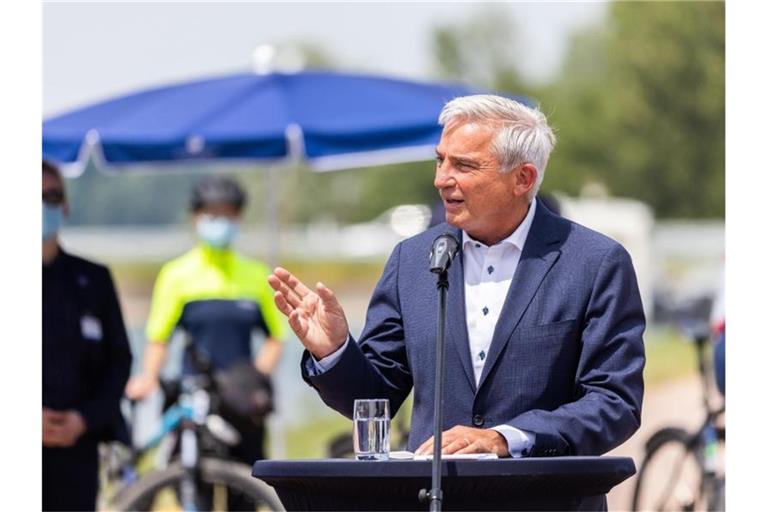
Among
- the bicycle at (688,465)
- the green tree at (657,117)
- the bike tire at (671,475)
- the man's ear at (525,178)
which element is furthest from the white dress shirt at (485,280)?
the green tree at (657,117)

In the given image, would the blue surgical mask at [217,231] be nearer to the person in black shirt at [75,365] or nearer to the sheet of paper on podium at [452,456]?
the person in black shirt at [75,365]

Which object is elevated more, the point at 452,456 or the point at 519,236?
the point at 519,236

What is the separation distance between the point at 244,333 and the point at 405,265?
5.00 meters

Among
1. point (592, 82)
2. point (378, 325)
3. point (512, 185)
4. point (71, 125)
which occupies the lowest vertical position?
point (378, 325)

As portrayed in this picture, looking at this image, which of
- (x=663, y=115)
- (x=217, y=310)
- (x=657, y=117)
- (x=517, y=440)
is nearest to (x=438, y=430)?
(x=517, y=440)

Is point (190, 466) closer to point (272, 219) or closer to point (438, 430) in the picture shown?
point (272, 219)

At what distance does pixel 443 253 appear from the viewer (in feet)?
14.4

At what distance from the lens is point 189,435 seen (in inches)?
365

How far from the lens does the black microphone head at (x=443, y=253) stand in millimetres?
4348

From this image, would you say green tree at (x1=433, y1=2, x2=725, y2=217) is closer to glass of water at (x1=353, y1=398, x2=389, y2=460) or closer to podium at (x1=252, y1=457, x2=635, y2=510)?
glass of water at (x1=353, y1=398, x2=389, y2=460)

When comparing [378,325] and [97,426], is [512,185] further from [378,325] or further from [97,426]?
[97,426]

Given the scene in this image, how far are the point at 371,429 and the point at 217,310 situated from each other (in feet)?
18.4

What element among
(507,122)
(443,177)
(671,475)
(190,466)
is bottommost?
(671,475)
